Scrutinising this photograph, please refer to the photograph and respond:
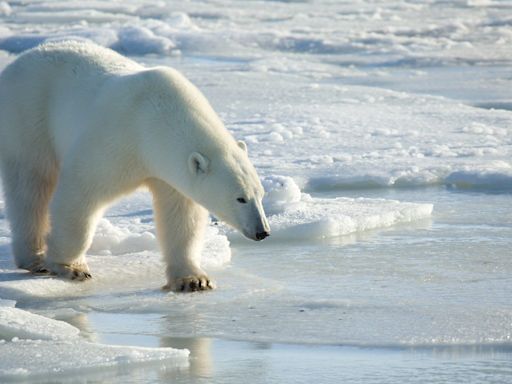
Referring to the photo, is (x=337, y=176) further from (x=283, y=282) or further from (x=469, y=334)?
(x=469, y=334)

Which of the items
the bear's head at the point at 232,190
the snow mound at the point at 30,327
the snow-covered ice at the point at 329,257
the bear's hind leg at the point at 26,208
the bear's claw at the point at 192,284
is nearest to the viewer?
the snow-covered ice at the point at 329,257

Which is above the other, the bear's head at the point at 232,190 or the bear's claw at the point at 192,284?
the bear's head at the point at 232,190

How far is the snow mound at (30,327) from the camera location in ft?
11.8

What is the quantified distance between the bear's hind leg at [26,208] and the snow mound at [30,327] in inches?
51.1

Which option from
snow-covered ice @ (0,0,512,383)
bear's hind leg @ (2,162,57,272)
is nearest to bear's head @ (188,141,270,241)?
snow-covered ice @ (0,0,512,383)

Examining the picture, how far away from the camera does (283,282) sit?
466 cm

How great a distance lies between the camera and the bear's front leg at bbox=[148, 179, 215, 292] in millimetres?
4711

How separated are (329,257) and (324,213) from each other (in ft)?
2.21

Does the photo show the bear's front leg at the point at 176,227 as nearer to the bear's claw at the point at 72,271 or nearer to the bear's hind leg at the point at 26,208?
the bear's claw at the point at 72,271

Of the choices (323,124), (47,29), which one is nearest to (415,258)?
(323,124)

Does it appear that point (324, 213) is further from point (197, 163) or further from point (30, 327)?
point (30, 327)

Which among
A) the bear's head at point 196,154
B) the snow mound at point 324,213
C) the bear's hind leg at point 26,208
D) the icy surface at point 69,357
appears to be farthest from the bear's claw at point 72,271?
the icy surface at point 69,357

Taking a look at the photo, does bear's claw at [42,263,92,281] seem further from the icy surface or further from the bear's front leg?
the icy surface

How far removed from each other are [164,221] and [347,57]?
1067 centimetres
